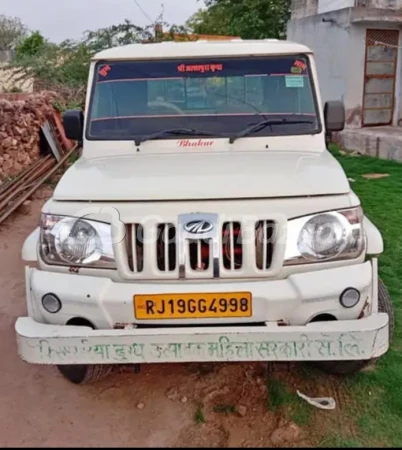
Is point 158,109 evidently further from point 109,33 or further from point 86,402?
point 109,33


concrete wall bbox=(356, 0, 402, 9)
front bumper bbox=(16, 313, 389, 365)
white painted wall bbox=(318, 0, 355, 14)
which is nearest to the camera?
front bumper bbox=(16, 313, 389, 365)

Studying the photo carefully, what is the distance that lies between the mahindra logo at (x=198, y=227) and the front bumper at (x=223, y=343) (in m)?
0.45

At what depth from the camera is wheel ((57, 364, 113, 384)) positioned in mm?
3160

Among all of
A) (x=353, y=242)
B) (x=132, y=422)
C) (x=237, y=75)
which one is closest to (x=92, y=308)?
(x=132, y=422)

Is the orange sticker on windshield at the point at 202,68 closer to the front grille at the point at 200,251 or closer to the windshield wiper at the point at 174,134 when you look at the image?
the windshield wiper at the point at 174,134

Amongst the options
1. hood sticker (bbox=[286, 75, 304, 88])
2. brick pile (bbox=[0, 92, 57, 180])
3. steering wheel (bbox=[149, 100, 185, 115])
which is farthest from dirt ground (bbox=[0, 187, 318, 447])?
brick pile (bbox=[0, 92, 57, 180])

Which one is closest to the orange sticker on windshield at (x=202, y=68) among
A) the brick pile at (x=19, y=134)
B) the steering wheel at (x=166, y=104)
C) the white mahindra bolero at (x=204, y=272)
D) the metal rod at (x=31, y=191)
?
the steering wheel at (x=166, y=104)

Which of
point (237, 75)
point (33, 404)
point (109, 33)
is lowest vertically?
point (33, 404)

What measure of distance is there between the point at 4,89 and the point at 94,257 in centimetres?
1582

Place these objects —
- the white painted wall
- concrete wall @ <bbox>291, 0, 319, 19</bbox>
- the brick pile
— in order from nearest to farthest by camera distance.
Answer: the brick pile, the white painted wall, concrete wall @ <bbox>291, 0, 319, 19</bbox>

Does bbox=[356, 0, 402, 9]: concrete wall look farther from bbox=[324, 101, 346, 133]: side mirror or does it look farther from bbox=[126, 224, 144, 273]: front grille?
bbox=[126, 224, 144, 273]: front grille

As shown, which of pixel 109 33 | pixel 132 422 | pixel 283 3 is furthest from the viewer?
pixel 283 3

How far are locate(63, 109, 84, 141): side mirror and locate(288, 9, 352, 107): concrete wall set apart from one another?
32.0 ft

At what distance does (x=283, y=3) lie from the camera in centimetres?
1834
